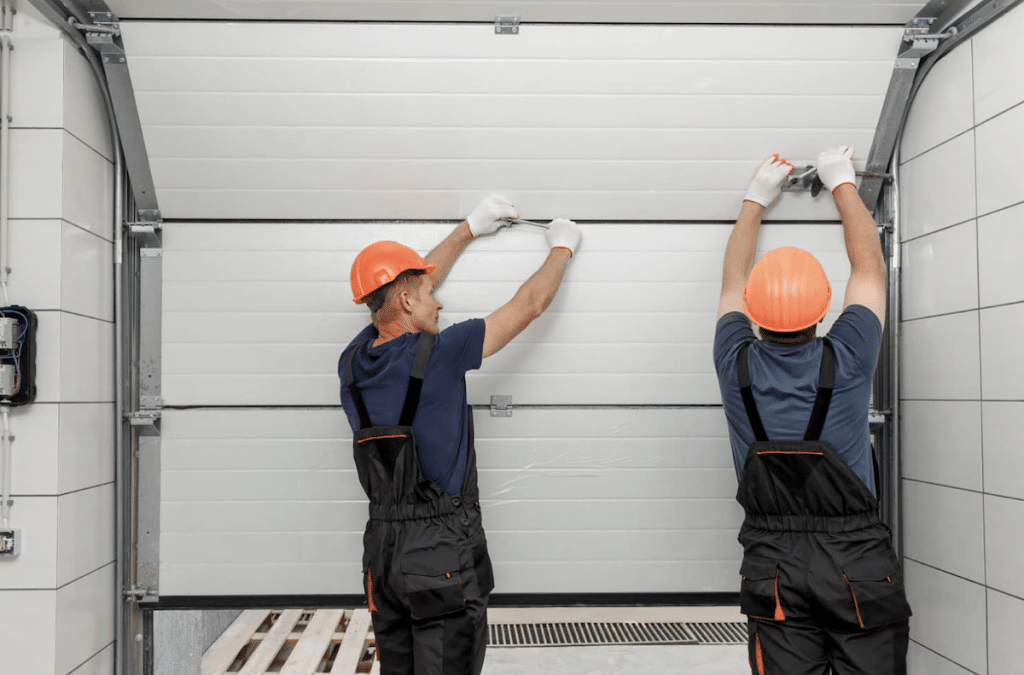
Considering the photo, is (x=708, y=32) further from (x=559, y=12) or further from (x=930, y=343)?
(x=930, y=343)

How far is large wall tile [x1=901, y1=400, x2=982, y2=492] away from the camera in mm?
2277

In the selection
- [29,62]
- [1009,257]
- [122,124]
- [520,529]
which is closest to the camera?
[1009,257]

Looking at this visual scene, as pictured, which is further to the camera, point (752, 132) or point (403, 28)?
point (752, 132)

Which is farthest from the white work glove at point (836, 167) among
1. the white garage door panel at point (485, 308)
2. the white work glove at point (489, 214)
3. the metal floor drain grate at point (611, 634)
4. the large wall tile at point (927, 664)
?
the metal floor drain grate at point (611, 634)

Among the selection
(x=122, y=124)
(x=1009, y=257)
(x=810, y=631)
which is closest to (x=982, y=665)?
(x=810, y=631)

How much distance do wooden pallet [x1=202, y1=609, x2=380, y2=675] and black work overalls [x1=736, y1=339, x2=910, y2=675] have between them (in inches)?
105

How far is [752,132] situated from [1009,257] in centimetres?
91

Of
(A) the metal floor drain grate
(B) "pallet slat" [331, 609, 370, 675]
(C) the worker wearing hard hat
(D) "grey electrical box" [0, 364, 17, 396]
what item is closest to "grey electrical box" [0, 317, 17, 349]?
(D) "grey electrical box" [0, 364, 17, 396]

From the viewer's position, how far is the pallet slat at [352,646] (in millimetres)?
4168

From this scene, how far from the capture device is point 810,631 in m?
2.00

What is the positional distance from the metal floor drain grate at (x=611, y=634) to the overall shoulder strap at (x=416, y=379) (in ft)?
10.5

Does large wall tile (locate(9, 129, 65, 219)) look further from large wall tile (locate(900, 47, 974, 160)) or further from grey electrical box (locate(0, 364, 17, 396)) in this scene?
large wall tile (locate(900, 47, 974, 160))

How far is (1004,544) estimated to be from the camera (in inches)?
83.5

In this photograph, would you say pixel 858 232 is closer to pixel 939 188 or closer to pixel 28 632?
pixel 939 188
